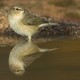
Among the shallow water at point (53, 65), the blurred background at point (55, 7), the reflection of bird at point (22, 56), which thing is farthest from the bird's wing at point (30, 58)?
the blurred background at point (55, 7)

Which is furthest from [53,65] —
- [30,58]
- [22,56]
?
[22,56]

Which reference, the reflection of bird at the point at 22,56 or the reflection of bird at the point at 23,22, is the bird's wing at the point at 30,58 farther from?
the reflection of bird at the point at 23,22

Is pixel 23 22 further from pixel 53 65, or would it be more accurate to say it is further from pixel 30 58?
pixel 53 65

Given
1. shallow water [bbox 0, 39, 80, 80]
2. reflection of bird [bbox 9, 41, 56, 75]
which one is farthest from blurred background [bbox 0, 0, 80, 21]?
shallow water [bbox 0, 39, 80, 80]

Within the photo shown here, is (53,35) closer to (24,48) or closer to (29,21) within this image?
(29,21)

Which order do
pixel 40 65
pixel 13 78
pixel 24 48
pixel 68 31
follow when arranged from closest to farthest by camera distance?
1. pixel 13 78
2. pixel 40 65
3. pixel 24 48
4. pixel 68 31

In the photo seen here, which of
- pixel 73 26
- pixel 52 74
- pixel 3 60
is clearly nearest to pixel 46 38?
pixel 73 26
